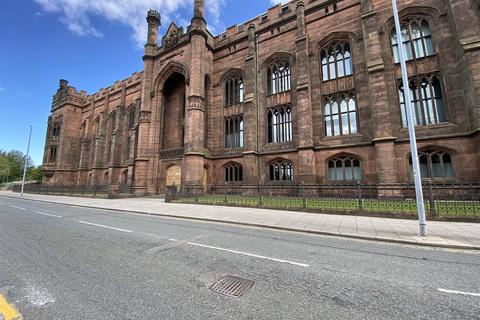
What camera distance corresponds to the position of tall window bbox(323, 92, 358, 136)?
1692cm

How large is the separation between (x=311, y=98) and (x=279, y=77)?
454 centimetres

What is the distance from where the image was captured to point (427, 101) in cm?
1462

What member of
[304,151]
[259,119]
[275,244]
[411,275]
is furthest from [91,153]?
[411,275]

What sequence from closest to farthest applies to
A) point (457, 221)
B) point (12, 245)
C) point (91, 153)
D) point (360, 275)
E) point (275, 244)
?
point (360, 275) → point (12, 245) → point (275, 244) → point (457, 221) → point (91, 153)

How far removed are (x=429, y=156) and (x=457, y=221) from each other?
7667mm

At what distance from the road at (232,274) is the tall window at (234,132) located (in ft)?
55.8

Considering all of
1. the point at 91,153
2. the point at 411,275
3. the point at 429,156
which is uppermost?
the point at 91,153

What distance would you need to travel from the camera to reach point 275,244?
18.3 feet

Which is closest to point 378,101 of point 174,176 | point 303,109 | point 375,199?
point 303,109

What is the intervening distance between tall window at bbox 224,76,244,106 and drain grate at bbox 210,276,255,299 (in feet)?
70.0

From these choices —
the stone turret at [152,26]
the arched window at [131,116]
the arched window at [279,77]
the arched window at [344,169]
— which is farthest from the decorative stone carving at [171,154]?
the arched window at [344,169]

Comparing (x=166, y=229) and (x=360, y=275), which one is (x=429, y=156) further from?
(x=166, y=229)

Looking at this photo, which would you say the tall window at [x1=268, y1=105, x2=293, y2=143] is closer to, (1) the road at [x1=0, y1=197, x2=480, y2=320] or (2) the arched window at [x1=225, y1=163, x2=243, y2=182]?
(2) the arched window at [x1=225, y1=163, x2=243, y2=182]

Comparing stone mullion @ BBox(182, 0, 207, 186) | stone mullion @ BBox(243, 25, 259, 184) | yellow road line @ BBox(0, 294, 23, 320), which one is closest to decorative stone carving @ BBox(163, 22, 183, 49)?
stone mullion @ BBox(182, 0, 207, 186)
